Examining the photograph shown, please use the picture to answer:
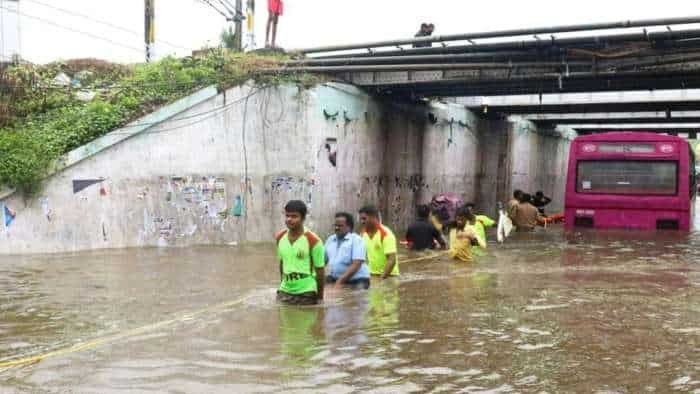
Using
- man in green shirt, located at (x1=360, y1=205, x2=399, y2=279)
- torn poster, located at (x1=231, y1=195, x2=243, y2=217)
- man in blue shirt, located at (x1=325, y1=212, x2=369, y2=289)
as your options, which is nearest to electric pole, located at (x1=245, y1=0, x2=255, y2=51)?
torn poster, located at (x1=231, y1=195, x2=243, y2=217)

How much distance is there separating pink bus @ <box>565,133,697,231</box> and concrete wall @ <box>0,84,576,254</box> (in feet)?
16.9

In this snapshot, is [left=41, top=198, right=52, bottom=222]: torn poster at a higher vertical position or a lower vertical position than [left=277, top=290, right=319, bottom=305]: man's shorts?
higher

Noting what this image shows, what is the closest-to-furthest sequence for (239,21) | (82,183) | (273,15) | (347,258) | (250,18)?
1. (347,258)
2. (82,183)
3. (273,15)
4. (250,18)
5. (239,21)

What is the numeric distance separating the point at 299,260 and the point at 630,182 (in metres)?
14.4

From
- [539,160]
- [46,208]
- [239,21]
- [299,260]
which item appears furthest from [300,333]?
[539,160]

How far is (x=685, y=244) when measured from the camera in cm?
1728

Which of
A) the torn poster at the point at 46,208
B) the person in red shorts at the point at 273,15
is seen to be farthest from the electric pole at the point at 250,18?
the torn poster at the point at 46,208

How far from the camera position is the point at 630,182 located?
19.6 m

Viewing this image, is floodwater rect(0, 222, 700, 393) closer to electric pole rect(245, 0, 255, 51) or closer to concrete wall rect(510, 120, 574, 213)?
electric pole rect(245, 0, 255, 51)

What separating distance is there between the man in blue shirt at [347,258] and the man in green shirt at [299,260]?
103 cm

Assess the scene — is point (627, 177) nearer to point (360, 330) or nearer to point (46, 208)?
point (46, 208)

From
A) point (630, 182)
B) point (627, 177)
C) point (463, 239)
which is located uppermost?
point (627, 177)

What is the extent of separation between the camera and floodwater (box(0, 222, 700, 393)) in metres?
5.57

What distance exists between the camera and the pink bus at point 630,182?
63.2 ft
